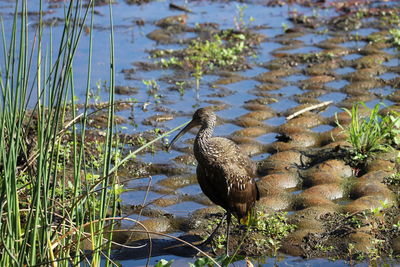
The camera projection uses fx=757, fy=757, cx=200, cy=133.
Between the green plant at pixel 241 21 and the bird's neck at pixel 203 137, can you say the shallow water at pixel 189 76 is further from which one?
the bird's neck at pixel 203 137

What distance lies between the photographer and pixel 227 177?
520 centimetres

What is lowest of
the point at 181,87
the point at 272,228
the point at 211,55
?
the point at 272,228

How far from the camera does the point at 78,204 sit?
138 inches

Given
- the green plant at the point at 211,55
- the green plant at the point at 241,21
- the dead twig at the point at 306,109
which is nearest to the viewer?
the dead twig at the point at 306,109

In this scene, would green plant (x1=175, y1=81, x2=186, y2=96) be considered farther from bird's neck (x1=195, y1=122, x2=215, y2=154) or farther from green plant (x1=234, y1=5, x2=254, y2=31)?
bird's neck (x1=195, y1=122, x2=215, y2=154)

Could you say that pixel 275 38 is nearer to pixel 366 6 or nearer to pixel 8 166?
pixel 366 6

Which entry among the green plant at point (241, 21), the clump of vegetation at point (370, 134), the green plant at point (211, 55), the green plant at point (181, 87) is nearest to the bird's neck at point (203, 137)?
the clump of vegetation at point (370, 134)

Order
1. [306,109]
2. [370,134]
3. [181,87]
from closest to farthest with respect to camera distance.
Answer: [370,134], [306,109], [181,87]

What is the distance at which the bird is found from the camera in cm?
521

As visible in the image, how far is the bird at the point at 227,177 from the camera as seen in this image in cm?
521

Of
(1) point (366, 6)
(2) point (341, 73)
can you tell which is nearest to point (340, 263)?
(2) point (341, 73)

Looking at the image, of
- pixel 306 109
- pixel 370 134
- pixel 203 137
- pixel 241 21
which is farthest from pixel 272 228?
pixel 241 21

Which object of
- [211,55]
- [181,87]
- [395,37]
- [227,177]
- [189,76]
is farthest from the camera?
[395,37]

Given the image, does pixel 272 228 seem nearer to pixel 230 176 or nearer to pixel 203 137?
pixel 230 176
